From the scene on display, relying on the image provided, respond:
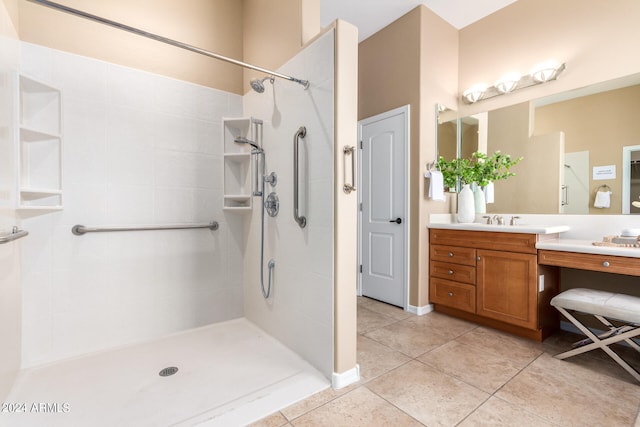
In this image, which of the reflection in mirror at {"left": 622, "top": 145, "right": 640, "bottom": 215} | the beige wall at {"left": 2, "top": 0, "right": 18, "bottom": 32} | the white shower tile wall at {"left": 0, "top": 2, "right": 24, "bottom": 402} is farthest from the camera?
the reflection in mirror at {"left": 622, "top": 145, "right": 640, "bottom": 215}

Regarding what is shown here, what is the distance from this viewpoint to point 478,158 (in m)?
2.99

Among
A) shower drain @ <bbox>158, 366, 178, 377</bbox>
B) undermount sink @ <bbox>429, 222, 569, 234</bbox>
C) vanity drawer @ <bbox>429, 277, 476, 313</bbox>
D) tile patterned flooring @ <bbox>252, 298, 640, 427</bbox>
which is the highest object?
undermount sink @ <bbox>429, 222, 569, 234</bbox>

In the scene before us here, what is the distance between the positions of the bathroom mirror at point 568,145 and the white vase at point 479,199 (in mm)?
55

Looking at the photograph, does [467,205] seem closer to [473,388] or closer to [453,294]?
[453,294]

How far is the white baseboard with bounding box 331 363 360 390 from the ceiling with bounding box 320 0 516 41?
317 centimetres

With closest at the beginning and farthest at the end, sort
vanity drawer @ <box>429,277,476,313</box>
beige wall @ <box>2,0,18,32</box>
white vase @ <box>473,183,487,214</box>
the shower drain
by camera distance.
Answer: beige wall @ <box>2,0,18,32</box> < the shower drain < vanity drawer @ <box>429,277,476,313</box> < white vase @ <box>473,183,487,214</box>

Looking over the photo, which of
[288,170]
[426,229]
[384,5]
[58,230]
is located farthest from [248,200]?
[384,5]

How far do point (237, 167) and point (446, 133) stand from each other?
7.08 feet

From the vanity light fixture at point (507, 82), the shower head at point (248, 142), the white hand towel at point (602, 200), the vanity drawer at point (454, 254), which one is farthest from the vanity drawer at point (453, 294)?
the shower head at point (248, 142)

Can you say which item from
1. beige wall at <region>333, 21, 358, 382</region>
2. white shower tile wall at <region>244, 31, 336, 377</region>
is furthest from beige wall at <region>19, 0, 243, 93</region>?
beige wall at <region>333, 21, 358, 382</region>

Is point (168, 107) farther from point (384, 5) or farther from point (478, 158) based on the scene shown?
point (478, 158)

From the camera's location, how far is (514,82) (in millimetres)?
2787

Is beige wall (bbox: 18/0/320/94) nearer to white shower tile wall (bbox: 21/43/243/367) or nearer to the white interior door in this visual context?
white shower tile wall (bbox: 21/43/243/367)

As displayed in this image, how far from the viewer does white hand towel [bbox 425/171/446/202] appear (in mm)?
2887
